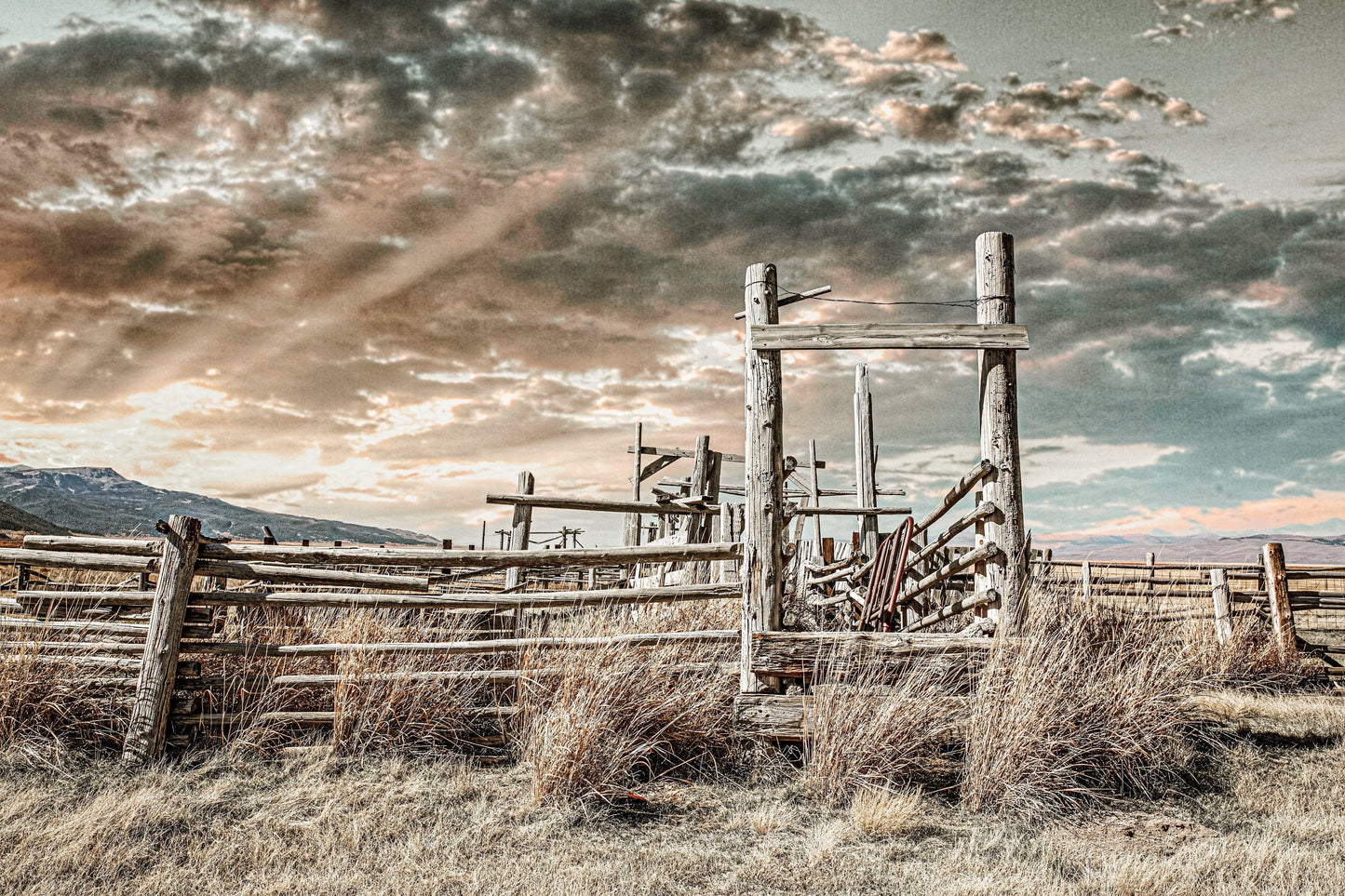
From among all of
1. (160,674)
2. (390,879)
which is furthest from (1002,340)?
(160,674)

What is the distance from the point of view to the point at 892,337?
640 centimetres

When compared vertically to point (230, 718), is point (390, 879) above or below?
below

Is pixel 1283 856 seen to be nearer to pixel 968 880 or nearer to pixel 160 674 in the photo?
pixel 968 880

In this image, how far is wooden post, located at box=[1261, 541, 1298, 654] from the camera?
9852 millimetres

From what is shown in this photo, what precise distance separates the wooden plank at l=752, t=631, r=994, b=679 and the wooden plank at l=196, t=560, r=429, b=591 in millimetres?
2764

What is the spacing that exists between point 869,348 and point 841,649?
2395mm

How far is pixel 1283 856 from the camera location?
445cm

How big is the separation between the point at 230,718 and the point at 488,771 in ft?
6.52

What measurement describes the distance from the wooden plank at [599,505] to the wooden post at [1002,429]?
318 cm

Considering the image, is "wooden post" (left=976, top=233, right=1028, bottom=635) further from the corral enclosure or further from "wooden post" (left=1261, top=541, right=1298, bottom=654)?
"wooden post" (left=1261, top=541, right=1298, bottom=654)

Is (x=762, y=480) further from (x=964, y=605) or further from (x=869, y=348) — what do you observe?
(x=964, y=605)

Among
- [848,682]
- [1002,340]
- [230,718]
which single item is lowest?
[230,718]

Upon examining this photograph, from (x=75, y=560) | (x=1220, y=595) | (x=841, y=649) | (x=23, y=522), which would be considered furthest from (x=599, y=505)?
(x=23, y=522)

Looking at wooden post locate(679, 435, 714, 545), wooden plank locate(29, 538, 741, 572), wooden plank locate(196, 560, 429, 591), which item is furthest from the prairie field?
wooden post locate(679, 435, 714, 545)
